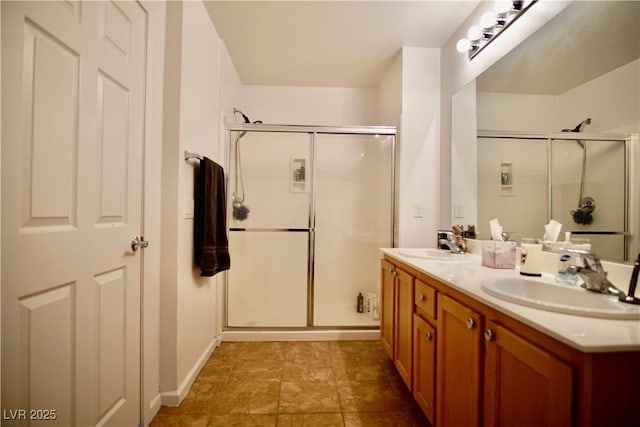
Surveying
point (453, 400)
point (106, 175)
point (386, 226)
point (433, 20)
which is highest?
point (433, 20)

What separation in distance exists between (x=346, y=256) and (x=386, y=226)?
61 cm

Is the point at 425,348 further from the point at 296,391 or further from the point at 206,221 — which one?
the point at 206,221

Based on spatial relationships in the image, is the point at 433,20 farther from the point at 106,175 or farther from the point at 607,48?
the point at 106,175

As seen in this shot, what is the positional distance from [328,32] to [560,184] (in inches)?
71.9

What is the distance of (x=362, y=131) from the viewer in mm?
2307

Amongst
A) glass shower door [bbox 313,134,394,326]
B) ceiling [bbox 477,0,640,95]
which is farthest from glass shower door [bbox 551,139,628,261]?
glass shower door [bbox 313,134,394,326]

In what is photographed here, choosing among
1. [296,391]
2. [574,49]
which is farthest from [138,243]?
[574,49]

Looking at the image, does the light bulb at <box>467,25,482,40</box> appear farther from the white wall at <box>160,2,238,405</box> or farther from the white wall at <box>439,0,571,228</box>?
the white wall at <box>160,2,238,405</box>

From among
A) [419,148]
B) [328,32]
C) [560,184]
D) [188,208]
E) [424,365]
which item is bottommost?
[424,365]

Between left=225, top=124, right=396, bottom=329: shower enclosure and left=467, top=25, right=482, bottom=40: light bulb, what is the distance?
31.4 inches

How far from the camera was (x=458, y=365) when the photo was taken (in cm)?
98

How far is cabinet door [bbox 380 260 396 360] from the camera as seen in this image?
1691mm

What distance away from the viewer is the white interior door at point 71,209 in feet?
2.31

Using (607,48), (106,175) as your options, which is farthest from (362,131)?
(106,175)
